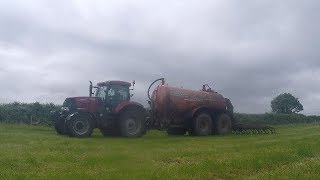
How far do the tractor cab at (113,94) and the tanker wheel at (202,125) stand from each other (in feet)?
16.1

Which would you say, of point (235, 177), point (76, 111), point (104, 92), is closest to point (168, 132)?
point (104, 92)

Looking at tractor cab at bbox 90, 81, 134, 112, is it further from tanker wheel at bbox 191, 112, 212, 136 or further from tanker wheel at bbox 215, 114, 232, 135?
tanker wheel at bbox 215, 114, 232, 135

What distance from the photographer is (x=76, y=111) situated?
23.8 m

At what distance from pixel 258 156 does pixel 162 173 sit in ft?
13.2

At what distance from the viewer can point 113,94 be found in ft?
83.7

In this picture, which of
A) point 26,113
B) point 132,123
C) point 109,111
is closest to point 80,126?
point 109,111

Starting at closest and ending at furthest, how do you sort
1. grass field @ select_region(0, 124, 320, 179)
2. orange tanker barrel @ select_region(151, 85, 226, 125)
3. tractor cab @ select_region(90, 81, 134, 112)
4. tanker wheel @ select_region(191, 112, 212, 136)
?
grass field @ select_region(0, 124, 320, 179)
tractor cab @ select_region(90, 81, 134, 112)
orange tanker barrel @ select_region(151, 85, 226, 125)
tanker wheel @ select_region(191, 112, 212, 136)

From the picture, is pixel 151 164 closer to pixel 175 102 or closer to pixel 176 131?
pixel 175 102

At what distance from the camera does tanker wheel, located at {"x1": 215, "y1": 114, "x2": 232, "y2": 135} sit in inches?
1162

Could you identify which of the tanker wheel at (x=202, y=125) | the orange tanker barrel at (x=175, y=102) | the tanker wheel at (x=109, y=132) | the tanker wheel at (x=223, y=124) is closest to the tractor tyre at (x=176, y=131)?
the orange tanker barrel at (x=175, y=102)

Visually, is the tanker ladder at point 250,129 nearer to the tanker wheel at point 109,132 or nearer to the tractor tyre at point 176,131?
the tractor tyre at point 176,131

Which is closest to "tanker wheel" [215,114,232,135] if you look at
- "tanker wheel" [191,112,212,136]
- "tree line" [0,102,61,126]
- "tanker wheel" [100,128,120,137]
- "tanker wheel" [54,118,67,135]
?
"tanker wheel" [191,112,212,136]

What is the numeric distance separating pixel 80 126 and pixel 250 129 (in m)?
12.9

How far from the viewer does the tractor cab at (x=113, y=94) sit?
2527cm
